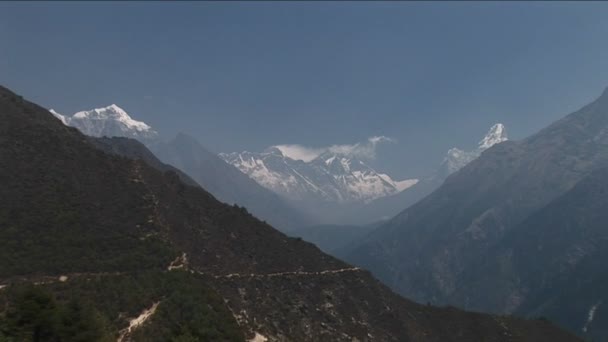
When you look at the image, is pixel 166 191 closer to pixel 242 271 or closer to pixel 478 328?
pixel 242 271

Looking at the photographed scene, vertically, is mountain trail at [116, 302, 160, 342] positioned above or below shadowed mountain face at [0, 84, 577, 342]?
below

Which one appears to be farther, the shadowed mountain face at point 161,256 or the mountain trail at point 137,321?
the shadowed mountain face at point 161,256

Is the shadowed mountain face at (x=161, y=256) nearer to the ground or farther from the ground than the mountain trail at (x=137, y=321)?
farther from the ground

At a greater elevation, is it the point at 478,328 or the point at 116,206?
the point at 116,206

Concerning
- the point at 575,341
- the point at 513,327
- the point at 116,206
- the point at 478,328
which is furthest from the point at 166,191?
the point at 575,341

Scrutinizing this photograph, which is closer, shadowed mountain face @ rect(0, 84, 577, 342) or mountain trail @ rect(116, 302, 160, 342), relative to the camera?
mountain trail @ rect(116, 302, 160, 342)

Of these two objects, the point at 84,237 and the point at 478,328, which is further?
the point at 478,328

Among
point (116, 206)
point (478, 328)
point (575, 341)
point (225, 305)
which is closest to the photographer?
point (225, 305)

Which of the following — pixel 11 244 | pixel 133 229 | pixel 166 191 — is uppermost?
pixel 166 191
